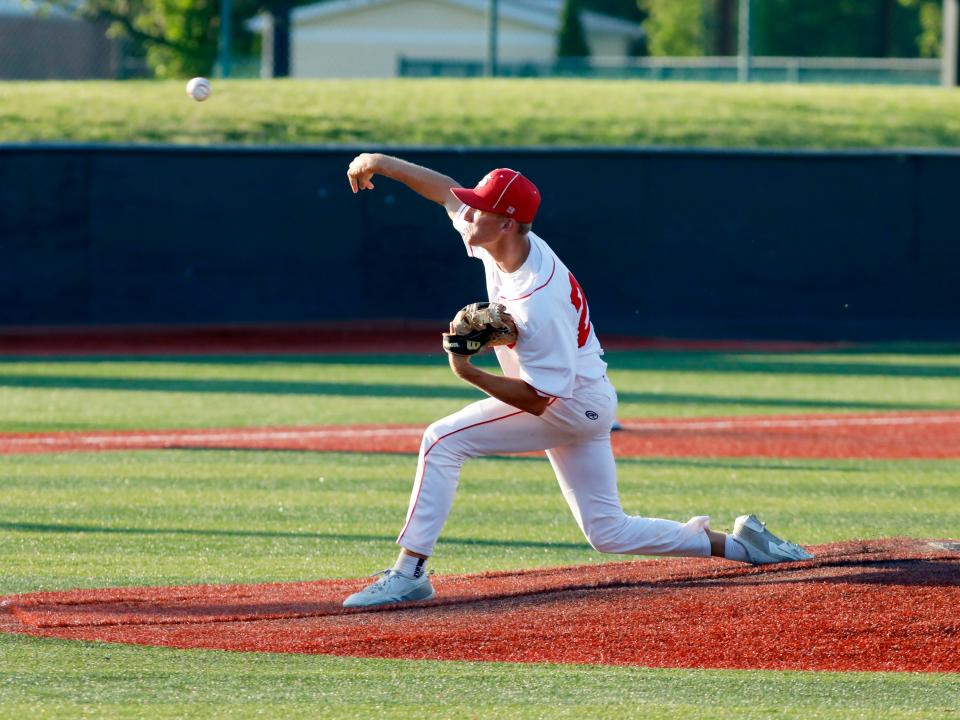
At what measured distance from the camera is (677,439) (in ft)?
36.6

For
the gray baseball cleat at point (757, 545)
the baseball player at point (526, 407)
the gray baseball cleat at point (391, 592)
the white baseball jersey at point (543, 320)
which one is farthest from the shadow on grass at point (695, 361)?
the white baseball jersey at point (543, 320)

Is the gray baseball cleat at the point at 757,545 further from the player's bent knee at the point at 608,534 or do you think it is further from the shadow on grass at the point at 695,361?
the shadow on grass at the point at 695,361

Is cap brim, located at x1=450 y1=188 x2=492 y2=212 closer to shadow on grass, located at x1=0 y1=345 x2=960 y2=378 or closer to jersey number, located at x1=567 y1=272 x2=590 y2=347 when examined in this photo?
jersey number, located at x1=567 y1=272 x2=590 y2=347

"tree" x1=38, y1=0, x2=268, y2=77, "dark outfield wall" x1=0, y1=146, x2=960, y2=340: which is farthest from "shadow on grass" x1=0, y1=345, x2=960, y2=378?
"tree" x1=38, y1=0, x2=268, y2=77

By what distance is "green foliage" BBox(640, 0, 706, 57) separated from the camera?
201 feet

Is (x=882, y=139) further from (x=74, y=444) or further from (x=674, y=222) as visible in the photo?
(x=74, y=444)

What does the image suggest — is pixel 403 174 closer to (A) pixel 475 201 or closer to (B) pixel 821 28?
(A) pixel 475 201

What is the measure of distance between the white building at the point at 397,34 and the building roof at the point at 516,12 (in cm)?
3

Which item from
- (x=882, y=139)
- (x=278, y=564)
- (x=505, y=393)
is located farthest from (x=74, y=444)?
(x=882, y=139)

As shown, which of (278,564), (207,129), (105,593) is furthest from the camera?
(207,129)

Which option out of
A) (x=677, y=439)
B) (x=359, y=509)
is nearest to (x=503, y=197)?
(x=359, y=509)

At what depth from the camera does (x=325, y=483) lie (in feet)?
30.2

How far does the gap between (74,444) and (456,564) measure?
4.53 meters

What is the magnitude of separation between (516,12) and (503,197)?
3984 centimetres
